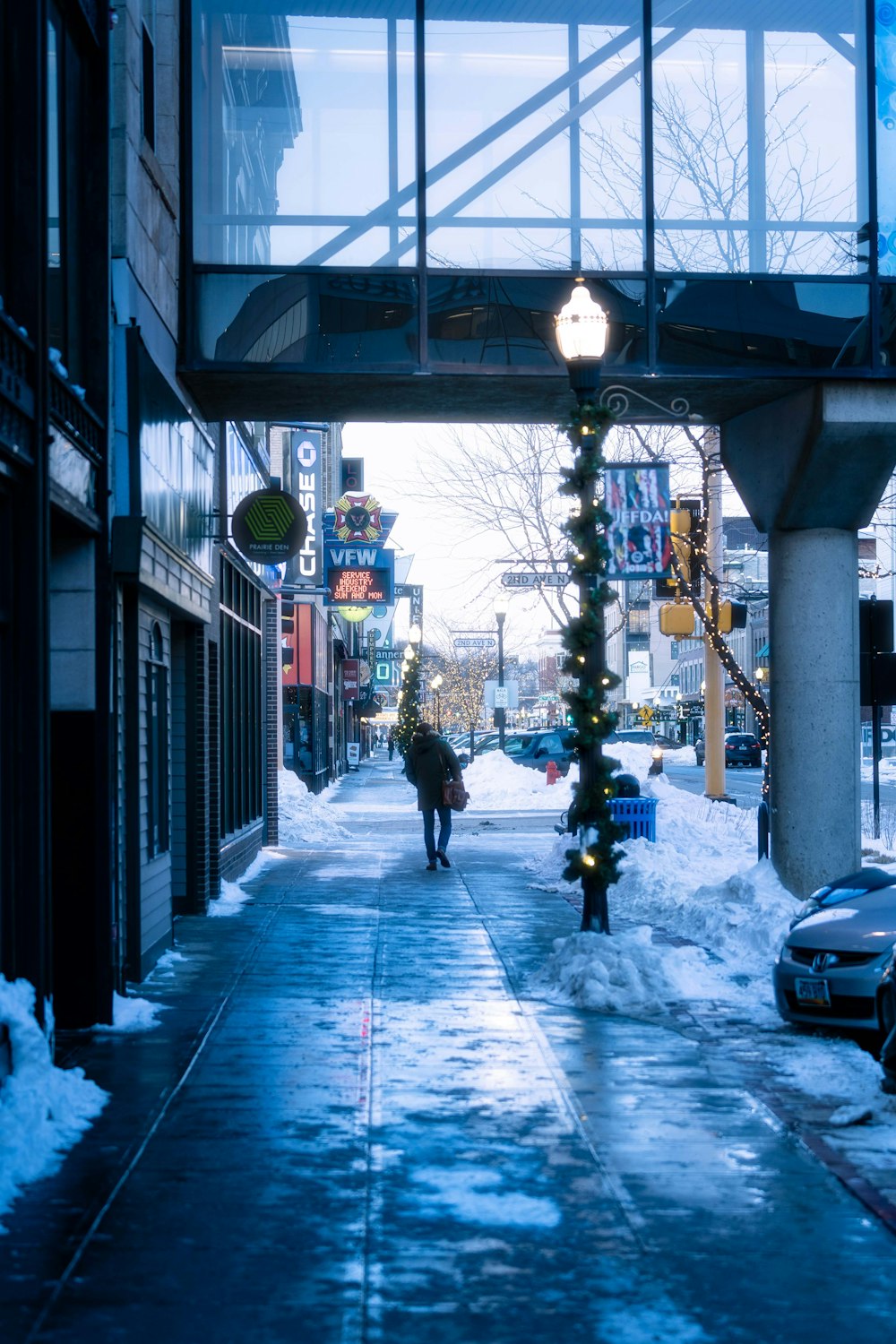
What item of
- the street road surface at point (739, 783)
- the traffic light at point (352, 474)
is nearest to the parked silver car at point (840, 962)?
the street road surface at point (739, 783)

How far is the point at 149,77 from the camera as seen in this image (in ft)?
42.8

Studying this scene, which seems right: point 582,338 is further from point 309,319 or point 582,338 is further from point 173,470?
point 173,470

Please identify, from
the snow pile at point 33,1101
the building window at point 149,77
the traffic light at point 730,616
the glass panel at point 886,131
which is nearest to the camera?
the snow pile at point 33,1101

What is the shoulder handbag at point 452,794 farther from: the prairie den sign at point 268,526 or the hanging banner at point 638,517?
the hanging banner at point 638,517

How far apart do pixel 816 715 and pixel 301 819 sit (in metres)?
15.3

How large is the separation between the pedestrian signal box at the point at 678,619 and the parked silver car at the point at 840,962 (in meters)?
14.3

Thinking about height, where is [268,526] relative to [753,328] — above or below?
below

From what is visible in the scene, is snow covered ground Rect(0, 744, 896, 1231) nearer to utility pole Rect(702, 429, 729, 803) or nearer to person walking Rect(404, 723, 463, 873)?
person walking Rect(404, 723, 463, 873)

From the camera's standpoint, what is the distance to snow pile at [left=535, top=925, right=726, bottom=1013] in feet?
35.8

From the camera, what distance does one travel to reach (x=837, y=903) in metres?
10.2

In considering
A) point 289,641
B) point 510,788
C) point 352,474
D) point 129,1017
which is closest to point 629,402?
point 129,1017

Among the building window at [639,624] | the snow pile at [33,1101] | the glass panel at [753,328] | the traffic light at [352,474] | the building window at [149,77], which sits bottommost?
the snow pile at [33,1101]

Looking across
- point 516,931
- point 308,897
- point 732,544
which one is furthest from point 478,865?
point 732,544

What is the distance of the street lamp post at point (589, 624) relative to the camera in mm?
12289
